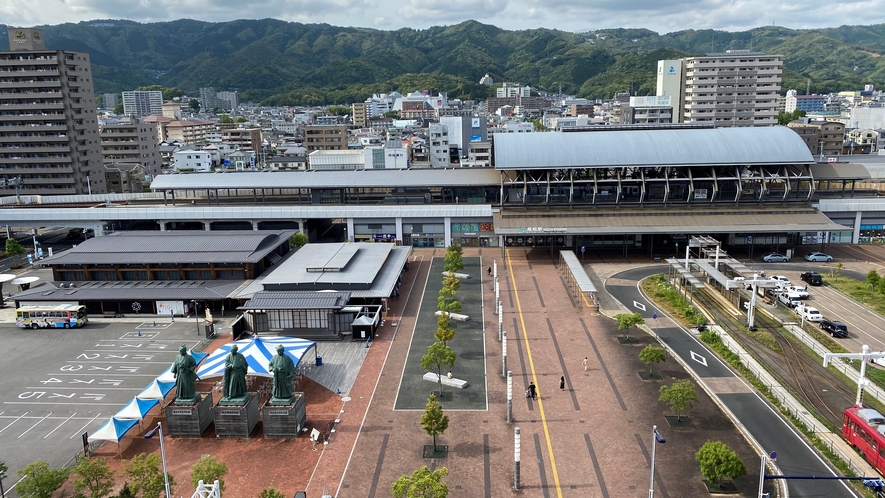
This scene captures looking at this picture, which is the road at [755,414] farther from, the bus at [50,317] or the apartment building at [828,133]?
the apartment building at [828,133]

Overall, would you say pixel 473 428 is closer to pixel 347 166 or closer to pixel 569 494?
pixel 569 494

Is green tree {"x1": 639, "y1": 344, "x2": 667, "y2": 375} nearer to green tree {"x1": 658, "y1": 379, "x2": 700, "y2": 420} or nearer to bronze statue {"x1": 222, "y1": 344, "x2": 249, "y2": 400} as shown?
green tree {"x1": 658, "y1": 379, "x2": 700, "y2": 420}

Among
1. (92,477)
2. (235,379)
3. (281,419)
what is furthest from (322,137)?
(92,477)

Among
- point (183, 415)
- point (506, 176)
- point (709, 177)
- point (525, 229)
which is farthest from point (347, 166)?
point (183, 415)

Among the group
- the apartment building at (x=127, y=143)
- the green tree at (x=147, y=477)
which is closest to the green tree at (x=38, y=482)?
the green tree at (x=147, y=477)

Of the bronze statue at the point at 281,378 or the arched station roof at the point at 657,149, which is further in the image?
the arched station roof at the point at 657,149
